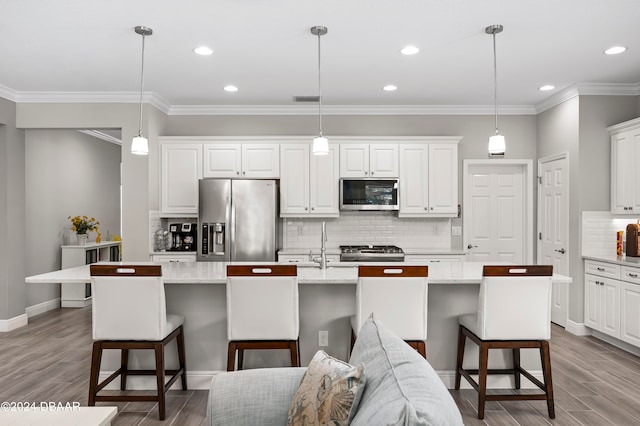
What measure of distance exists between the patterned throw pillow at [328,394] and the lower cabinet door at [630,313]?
3706mm

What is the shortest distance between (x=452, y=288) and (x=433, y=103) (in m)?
3.13

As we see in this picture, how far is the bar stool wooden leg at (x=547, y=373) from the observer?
9.30 feet

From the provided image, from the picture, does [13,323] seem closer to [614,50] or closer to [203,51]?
[203,51]

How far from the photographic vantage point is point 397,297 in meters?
2.77

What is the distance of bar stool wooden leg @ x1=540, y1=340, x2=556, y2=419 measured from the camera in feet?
9.30

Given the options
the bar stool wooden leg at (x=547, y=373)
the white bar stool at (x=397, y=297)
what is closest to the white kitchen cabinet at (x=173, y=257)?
the white bar stool at (x=397, y=297)

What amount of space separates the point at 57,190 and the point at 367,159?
14.5 feet

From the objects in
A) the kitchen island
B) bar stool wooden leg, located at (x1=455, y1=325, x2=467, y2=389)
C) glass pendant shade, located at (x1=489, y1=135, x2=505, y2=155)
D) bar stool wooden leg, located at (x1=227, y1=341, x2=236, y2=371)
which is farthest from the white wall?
glass pendant shade, located at (x1=489, y1=135, x2=505, y2=155)

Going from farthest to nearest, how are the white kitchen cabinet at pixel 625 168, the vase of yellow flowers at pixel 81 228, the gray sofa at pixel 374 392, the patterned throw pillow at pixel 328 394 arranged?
1. the vase of yellow flowers at pixel 81 228
2. the white kitchen cabinet at pixel 625 168
3. the patterned throw pillow at pixel 328 394
4. the gray sofa at pixel 374 392

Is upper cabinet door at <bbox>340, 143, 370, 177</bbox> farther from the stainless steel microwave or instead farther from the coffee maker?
the coffee maker

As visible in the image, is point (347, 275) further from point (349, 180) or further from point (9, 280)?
point (9, 280)

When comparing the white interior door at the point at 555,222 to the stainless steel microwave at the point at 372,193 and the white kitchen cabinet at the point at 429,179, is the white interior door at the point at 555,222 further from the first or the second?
the stainless steel microwave at the point at 372,193

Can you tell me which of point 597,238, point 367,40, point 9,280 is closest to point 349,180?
point 367,40

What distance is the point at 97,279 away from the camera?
2.81m
